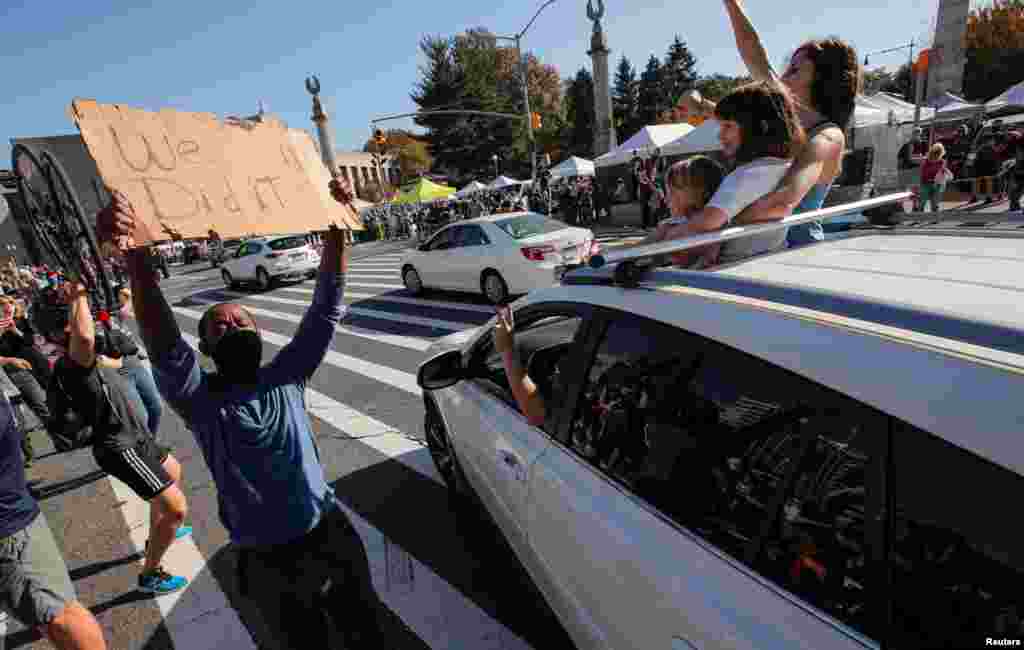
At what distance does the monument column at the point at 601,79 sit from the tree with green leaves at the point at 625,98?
119 ft

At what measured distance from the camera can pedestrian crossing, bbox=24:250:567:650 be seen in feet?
8.63

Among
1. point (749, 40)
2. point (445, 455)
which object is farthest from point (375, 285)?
point (749, 40)

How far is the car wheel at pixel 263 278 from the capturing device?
1655 centimetres

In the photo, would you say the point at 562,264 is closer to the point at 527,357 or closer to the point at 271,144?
the point at 527,357

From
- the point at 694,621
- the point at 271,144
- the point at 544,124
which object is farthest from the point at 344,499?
the point at 544,124

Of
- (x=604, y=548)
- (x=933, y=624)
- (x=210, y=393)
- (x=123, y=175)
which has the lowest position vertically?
(x=604, y=548)

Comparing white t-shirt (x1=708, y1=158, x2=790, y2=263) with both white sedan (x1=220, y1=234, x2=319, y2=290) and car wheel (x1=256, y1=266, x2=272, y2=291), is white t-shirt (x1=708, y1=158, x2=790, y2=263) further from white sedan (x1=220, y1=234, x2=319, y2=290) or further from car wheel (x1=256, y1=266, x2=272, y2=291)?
car wheel (x1=256, y1=266, x2=272, y2=291)

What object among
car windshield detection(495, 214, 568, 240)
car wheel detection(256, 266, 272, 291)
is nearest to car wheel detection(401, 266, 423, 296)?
car windshield detection(495, 214, 568, 240)

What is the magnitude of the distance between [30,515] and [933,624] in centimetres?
302

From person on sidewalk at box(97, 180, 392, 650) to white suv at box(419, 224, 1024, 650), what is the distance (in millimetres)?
741

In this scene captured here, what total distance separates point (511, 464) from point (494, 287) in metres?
7.78

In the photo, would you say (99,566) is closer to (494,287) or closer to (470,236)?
(494,287)

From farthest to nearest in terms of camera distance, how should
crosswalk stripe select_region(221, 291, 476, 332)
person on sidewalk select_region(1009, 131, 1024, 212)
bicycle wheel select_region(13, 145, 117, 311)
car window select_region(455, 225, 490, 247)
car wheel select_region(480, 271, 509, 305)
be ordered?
person on sidewalk select_region(1009, 131, 1024, 212), car window select_region(455, 225, 490, 247), car wheel select_region(480, 271, 509, 305), crosswalk stripe select_region(221, 291, 476, 332), bicycle wheel select_region(13, 145, 117, 311)

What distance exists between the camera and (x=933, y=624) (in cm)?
100
